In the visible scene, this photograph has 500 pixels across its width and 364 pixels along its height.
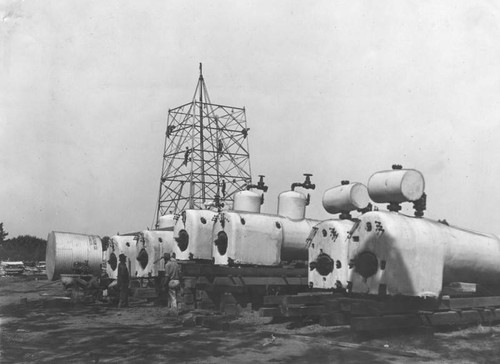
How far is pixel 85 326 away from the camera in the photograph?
11.7 metres

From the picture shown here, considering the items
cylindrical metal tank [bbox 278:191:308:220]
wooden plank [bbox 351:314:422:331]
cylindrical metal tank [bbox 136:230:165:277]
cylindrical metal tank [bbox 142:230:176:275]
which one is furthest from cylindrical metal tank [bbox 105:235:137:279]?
wooden plank [bbox 351:314:422:331]

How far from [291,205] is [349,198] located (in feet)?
11.3

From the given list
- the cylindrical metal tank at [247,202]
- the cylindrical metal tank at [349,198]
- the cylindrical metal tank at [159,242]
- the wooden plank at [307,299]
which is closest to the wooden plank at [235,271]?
the cylindrical metal tank at [247,202]

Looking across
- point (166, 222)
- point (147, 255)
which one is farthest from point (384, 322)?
point (166, 222)

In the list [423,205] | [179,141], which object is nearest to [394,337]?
[423,205]

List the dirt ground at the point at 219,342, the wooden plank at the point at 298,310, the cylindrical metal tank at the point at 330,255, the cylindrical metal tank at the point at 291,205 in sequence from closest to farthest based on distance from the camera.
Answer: the dirt ground at the point at 219,342 → the wooden plank at the point at 298,310 → the cylindrical metal tank at the point at 330,255 → the cylindrical metal tank at the point at 291,205

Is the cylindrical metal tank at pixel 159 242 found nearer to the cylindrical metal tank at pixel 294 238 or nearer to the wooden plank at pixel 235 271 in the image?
the wooden plank at pixel 235 271

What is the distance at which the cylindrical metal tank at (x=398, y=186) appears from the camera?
10688 millimetres

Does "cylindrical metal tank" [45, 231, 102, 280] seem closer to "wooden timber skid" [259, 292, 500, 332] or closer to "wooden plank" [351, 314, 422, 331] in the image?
"wooden timber skid" [259, 292, 500, 332]

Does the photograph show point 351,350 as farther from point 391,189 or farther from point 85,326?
point 85,326

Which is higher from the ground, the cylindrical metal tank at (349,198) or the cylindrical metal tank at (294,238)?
the cylindrical metal tank at (349,198)

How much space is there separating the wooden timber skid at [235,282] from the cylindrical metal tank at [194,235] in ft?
2.10

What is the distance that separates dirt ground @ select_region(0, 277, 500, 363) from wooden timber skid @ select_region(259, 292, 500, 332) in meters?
0.25

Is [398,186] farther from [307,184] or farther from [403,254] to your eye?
[307,184]
